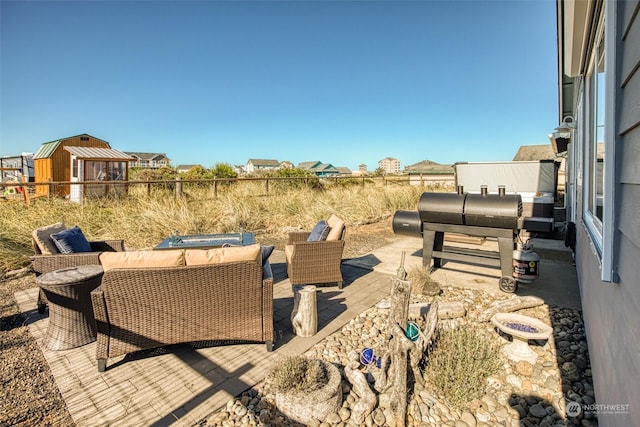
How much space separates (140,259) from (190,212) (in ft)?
17.8

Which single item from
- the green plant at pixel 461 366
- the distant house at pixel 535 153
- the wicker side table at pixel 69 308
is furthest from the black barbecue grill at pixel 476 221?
the distant house at pixel 535 153

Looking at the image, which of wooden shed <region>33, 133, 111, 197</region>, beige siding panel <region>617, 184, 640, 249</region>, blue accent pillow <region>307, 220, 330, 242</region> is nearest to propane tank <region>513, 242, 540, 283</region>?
blue accent pillow <region>307, 220, 330, 242</region>

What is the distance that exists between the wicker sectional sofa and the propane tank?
126 inches

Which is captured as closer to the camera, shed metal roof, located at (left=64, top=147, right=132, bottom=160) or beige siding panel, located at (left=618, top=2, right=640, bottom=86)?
beige siding panel, located at (left=618, top=2, right=640, bottom=86)

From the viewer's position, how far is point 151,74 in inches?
529

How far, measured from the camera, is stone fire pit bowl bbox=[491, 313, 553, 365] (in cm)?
257

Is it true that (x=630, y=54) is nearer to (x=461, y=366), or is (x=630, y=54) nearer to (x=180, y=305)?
(x=461, y=366)

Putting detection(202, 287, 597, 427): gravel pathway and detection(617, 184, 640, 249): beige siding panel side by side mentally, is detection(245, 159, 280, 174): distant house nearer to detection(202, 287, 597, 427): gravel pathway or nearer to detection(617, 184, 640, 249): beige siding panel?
detection(202, 287, 597, 427): gravel pathway

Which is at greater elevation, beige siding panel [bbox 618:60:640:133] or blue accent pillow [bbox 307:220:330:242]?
beige siding panel [bbox 618:60:640:133]

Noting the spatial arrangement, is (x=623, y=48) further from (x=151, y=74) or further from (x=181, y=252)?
(x=151, y=74)

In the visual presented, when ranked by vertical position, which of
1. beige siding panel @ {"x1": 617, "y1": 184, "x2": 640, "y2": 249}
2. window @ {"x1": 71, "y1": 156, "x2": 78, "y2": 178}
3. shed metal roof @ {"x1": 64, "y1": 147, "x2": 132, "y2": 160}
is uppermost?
shed metal roof @ {"x1": 64, "y1": 147, "x2": 132, "y2": 160}

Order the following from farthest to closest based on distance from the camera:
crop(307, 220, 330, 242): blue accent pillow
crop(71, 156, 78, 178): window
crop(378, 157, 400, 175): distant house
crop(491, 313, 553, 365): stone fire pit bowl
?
crop(378, 157, 400, 175): distant house, crop(71, 156, 78, 178): window, crop(307, 220, 330, 242): blue accent pillow, crop(491, 313, 553, 365): stone fire pit bowl

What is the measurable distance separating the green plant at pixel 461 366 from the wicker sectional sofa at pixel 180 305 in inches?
55.4

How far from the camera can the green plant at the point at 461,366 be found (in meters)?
2.12
